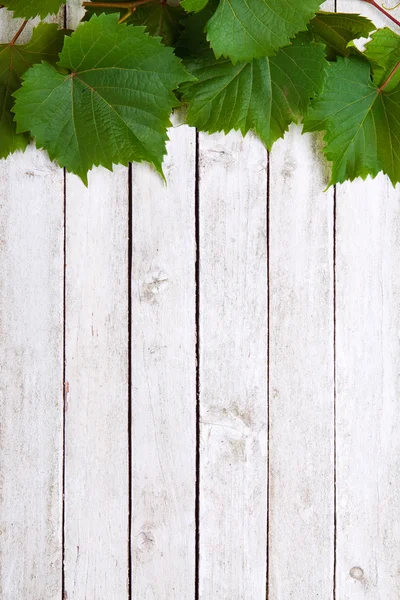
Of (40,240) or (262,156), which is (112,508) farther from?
(262,156)

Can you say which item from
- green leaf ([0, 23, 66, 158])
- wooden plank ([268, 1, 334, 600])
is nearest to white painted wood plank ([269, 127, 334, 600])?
wooden plank ([268, 1, 334, 600])

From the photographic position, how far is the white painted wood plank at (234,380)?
0.86 m

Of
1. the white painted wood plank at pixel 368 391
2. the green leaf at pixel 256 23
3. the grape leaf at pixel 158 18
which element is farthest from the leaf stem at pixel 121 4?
the white painted wood plank at pixel 368 391

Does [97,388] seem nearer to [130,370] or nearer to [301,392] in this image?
[130,370]

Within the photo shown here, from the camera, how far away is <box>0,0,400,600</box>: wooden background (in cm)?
85

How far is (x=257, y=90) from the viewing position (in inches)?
30.4

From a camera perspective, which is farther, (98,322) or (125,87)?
(98,322)

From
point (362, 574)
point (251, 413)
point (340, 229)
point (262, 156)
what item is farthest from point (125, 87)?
point (362, 574)

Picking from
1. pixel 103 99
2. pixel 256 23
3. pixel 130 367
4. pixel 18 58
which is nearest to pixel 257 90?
pixel 256 23

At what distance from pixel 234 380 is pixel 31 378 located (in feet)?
0.92

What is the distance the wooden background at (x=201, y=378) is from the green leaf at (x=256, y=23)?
163 mm

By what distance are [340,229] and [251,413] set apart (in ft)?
0.95

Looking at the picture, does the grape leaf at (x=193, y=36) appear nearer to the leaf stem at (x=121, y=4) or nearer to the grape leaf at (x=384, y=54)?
the leaf stem at (x=121, y=4)

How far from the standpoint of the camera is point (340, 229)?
87 cm
